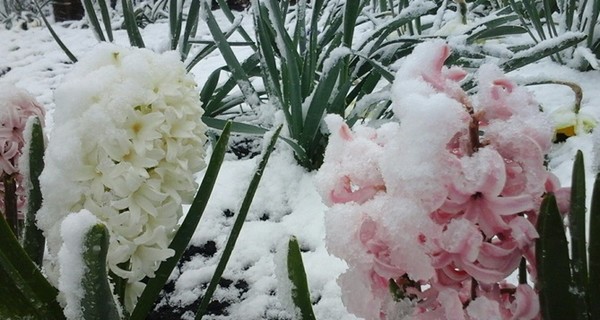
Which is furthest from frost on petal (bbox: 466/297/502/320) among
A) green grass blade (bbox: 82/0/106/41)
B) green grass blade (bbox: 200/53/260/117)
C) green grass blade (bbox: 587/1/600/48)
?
green grass blade (bbox: 82/0/106/41)

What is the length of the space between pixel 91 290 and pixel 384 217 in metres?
0.33

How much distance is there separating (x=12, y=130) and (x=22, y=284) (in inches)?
15.4

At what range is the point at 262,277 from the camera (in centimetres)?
110

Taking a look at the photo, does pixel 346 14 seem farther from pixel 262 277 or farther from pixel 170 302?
pixel 170 302

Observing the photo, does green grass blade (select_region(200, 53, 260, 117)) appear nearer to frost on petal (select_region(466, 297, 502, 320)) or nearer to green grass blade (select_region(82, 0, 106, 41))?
A: green grass blade (select_region(82, 0, 106, 41))

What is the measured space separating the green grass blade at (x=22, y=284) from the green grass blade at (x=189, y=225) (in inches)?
5.1

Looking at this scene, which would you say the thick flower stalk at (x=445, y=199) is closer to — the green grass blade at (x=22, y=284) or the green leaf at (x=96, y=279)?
the green leaf at (x=96, y=279)

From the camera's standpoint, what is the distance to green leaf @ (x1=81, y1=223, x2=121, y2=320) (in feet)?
1.77

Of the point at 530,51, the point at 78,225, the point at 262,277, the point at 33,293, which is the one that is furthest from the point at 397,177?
the point at 530,51

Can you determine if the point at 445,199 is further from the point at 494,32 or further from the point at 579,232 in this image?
the point at 494,32

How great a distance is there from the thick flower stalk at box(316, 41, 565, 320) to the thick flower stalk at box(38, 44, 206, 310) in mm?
267

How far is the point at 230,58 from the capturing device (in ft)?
5.26

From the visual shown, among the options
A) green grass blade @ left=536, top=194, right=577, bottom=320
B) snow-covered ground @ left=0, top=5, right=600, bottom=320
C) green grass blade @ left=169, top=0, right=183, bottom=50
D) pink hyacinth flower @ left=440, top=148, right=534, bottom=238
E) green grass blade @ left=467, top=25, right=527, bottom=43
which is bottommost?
snow-covered ground @ left=0, top=5, right=600, bottom=320

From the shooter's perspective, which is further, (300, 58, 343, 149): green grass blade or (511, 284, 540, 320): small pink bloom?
(300, 58, 343, 149): green grass blade
